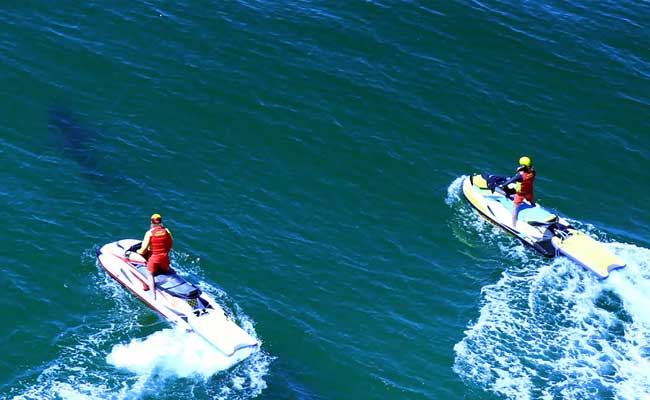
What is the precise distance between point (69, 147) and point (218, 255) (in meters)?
8.78

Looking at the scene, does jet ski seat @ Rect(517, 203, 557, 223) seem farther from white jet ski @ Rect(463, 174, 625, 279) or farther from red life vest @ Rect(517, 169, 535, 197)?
red life vest @ Rect(517, 169, 535, 197)

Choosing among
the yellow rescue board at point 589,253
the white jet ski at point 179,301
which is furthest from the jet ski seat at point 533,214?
the white jet ski at point 179,301

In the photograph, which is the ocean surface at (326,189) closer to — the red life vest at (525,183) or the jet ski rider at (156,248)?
the jet ski rider at (156,248)

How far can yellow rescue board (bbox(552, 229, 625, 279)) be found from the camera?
38188 mm

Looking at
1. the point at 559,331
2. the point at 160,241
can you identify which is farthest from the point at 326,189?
the point at 559,331

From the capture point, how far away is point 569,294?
37.4m

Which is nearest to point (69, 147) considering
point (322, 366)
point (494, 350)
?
point (322, 366)

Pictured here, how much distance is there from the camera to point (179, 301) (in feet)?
108

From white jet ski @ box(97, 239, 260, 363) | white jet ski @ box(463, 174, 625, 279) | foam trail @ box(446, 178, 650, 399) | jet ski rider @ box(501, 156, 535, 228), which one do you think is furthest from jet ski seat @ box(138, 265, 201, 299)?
jet ski rider @ box(501, 156, 535, 228)

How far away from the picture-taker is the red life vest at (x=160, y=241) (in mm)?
32500

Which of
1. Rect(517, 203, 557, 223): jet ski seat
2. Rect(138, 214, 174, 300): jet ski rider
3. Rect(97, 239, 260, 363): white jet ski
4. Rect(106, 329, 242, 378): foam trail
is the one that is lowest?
Rect(106, 329, 242, 378): foam trail

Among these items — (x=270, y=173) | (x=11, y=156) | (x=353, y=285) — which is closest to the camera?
(x=353, y=285)

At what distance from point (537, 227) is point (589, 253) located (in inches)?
102

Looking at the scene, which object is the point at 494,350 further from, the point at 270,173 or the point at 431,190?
the point at 270,173
